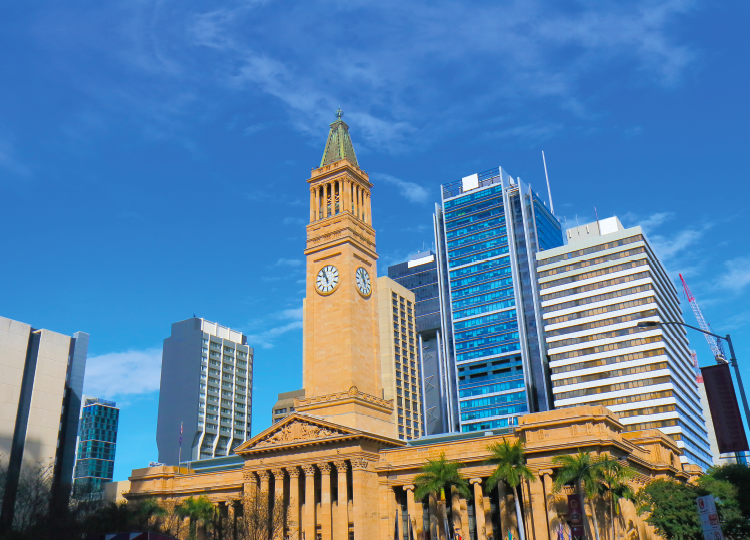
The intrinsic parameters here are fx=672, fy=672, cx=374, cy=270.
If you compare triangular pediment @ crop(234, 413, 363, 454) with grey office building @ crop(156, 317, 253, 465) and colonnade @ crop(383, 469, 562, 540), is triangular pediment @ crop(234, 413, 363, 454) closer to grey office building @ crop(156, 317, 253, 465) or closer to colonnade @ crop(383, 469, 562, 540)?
colonnade @ crop(383, 469, 562, 540)

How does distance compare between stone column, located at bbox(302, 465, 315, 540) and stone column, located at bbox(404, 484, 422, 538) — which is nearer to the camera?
stone column, located at bbox(404, 484, 422, 538)

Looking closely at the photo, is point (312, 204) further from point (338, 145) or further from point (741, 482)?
point (741, 482)

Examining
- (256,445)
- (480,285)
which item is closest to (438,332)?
(480,285)

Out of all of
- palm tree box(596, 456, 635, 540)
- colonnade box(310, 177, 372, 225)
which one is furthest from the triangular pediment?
colonnade box(310, 177, 372, 225)

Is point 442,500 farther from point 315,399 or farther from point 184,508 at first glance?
point 184,508

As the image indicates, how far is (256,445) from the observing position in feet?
245

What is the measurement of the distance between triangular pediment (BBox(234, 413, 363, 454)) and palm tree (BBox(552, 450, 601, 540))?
20.5 meters

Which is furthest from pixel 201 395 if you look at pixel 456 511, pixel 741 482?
pixel 741 482

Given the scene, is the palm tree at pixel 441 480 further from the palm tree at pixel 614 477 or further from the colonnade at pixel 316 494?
the palm tree at pixel 614 477

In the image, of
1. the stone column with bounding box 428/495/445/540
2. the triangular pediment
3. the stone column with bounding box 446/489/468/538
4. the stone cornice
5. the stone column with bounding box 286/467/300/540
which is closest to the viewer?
the stone column with bounding box 428/495/445/540

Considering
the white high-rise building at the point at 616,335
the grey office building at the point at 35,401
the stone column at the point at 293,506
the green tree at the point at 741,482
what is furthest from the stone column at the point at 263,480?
the white high-rise building at the point at 616,335

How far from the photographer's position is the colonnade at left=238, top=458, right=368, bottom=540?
67.3 m

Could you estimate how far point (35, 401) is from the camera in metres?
114

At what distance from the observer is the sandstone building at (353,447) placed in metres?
61.6
